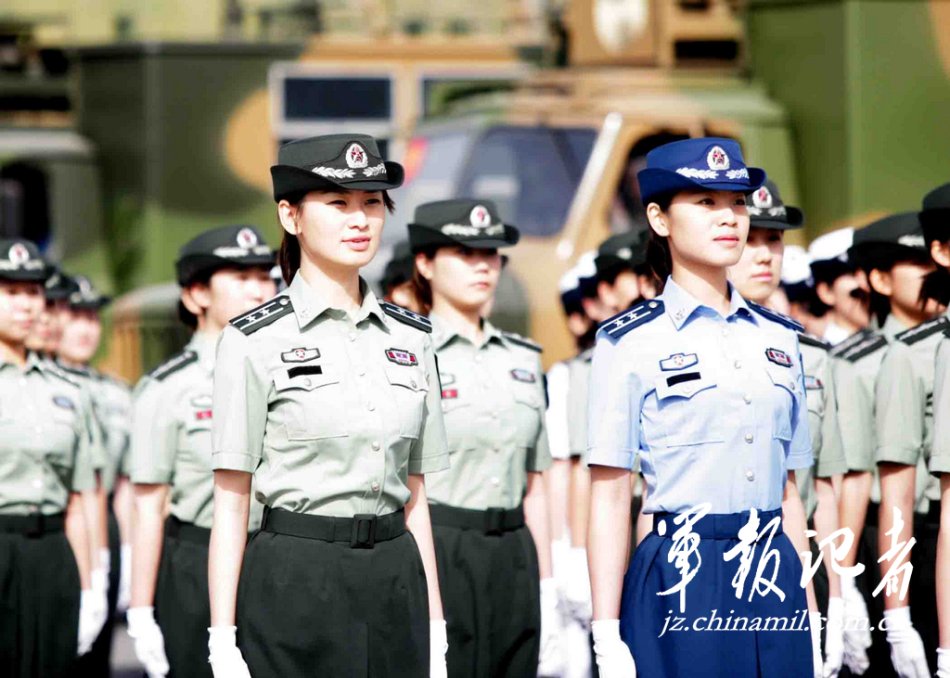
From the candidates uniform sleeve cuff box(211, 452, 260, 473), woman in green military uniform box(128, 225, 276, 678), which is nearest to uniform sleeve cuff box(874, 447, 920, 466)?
uniform sleeve cuff box(211, 452, 260, 473)

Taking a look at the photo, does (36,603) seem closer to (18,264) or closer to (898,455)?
(18,264)

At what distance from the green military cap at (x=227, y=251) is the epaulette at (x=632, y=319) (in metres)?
2.47

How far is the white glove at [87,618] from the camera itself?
8008 millimetres

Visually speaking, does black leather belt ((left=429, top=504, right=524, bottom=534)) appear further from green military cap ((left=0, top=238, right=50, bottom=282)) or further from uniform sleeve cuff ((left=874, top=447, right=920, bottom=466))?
green military cap ((left=0, top=238, right=50, bottom=282))

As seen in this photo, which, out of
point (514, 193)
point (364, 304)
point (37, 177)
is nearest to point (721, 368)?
point (364, 304)

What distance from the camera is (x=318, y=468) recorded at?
5.06 m

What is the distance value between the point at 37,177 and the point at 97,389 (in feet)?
22.6

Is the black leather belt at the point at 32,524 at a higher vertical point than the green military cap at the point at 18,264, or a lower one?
lower

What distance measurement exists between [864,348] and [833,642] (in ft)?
3.80

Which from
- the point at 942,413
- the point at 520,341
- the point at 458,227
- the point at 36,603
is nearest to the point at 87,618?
the point at 36,603

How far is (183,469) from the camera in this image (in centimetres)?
721

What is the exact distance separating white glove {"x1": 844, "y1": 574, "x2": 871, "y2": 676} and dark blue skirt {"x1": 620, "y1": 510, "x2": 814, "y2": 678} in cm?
192

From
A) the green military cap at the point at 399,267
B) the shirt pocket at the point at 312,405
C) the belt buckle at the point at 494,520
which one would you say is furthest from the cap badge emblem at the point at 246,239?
the shirt pocket at the point at 312,405

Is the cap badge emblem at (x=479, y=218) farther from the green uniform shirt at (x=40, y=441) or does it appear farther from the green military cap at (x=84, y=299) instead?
the green military cap at (x=84, y=299)
